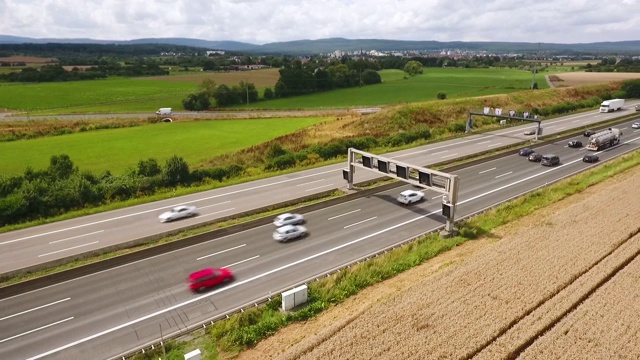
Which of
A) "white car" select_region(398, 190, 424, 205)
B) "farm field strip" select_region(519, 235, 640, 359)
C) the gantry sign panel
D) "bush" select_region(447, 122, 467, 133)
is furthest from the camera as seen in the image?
"bush" select_region(447, 122, 467, 133)

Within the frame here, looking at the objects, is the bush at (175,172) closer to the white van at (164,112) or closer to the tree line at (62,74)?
the white van at (164,112)

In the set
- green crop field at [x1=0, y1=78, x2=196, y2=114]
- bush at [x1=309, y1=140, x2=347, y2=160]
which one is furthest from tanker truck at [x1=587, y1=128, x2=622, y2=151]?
green crop field at [x1=0, y1=78, x2=196, y2=114]

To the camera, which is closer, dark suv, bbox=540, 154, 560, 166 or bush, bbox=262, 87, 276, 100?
dark suv, bbox=540, 154, 560, 166

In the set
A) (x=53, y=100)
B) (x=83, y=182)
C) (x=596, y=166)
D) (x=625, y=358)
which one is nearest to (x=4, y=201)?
(x=83, y=182)

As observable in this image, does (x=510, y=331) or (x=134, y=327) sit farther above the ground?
(x=510, y=331)

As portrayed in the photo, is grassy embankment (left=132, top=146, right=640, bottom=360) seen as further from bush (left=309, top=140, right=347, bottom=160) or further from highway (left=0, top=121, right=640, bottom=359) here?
bush (left=309, top=140, right=347, bottom=160)

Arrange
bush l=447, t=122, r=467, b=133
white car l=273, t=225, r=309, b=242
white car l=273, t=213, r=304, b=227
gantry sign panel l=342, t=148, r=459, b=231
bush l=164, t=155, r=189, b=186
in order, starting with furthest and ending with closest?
bush l=447, t=122, r=467, b=133 < bush l=164, t=155, r=189, b=186 < white car l=273, t=213, r=304, b=227 < gantry sign panel l=342, t=148, r=459, b=231 < white car l=273, t=225, r=309, b=242

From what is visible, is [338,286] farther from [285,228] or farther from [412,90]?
[412,90]

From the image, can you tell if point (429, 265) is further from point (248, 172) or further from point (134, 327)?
point (248, 172)
